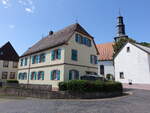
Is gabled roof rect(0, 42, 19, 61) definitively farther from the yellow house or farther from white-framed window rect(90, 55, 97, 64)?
white-framed window rect(90, 55, 97, 64)

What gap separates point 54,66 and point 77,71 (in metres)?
3.61

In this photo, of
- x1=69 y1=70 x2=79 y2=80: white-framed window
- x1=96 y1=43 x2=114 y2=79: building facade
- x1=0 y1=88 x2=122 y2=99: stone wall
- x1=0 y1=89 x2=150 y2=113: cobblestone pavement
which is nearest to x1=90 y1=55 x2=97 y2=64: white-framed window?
x1=69 y1=70 x2=79 y2=80: white-framed window

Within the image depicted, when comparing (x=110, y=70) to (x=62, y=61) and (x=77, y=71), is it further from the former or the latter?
(x=62, y=61)

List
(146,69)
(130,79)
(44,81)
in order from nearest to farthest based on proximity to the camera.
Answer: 1. (44,81)
2. (146,69)
3. (130,79)

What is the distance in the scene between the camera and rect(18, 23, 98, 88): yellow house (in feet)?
62.8

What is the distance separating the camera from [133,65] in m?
27.6

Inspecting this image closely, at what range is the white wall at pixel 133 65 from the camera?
25.6 metres

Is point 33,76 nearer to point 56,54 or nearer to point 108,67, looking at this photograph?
point 56,54

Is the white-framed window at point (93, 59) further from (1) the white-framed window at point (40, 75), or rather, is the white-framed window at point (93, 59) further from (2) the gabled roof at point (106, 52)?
(2) the gabled roof at point (106, 52)

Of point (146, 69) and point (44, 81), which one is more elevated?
point (146, 69)

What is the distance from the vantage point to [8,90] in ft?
58.2

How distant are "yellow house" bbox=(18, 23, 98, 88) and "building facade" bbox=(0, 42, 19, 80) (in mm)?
13959

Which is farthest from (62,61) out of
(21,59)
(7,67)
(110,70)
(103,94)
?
(7,67)

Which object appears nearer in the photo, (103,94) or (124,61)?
(103,94)
